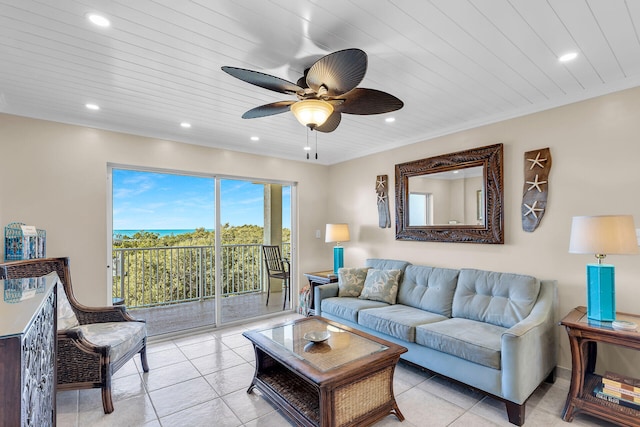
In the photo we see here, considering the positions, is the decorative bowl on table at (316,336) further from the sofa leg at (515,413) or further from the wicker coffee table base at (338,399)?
the sofa leg at (515,413)

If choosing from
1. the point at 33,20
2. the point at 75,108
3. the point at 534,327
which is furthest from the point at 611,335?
the point at 75,108

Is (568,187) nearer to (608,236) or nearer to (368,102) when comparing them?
(608,236)

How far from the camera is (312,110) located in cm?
202

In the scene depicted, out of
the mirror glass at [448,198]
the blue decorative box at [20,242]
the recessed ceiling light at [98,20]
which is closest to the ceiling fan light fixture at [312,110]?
the recessed ceiling light at [98,20]

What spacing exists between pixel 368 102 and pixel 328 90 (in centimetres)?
36

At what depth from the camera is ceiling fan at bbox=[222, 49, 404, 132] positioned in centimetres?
161

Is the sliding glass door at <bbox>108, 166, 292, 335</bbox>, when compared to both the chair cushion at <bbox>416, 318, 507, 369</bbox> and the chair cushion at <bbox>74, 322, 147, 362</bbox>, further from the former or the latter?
the chair cushion at <bbox>416, 318, 507, 369</bbox>

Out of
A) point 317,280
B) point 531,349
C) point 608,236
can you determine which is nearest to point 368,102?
point 608,236

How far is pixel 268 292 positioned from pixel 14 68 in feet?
13.5

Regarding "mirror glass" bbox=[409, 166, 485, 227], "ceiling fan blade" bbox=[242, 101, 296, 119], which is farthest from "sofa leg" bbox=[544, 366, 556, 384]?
"ceiling fan blade" bbox=[242, 101, 296, 119]

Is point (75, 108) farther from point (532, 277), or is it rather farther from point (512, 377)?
point (532, 277)

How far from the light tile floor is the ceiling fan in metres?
2.22

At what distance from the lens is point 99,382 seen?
2.31m

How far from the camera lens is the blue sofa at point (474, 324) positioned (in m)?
2.17
